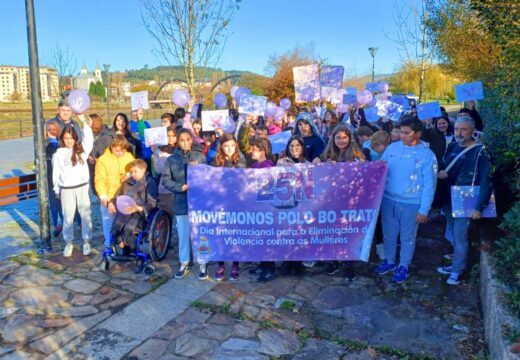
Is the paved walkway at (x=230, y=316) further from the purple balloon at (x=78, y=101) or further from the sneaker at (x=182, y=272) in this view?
the purple balloon at (x=78, y=101)

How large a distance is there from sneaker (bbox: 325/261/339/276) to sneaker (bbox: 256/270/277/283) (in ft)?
2.13

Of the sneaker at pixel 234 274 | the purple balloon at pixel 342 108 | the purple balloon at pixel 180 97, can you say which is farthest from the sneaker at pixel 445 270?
the purple balloon at pixel 342 108

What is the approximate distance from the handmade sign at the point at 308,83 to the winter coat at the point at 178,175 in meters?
4.06

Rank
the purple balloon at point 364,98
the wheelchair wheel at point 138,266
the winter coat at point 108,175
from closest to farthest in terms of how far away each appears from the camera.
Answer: the wheelchair wheel at point 138,266 → the winter coat at point 108,175 → the purple balloon at point 364,98

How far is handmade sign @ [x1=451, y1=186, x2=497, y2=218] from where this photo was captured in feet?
14.8

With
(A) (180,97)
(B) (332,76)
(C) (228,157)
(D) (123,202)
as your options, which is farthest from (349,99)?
(D) (123,202)

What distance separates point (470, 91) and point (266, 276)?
419 centimetres

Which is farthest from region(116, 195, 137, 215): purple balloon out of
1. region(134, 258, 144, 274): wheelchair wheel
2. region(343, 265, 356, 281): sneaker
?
region(343, 265, 356, 281): sneaker

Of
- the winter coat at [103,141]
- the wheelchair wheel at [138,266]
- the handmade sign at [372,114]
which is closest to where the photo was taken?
the wheelchair wheel at [138,266]

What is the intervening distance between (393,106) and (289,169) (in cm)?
385

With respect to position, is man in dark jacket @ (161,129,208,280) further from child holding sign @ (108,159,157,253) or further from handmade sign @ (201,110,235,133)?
handmade sign @ (201,110,235,133)

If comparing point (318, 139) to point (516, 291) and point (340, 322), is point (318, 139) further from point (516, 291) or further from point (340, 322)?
point (516, 291)

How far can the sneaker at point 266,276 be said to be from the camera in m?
4.96

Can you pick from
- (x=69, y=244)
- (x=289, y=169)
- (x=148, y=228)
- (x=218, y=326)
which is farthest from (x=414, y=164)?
(x=69, y=244)
